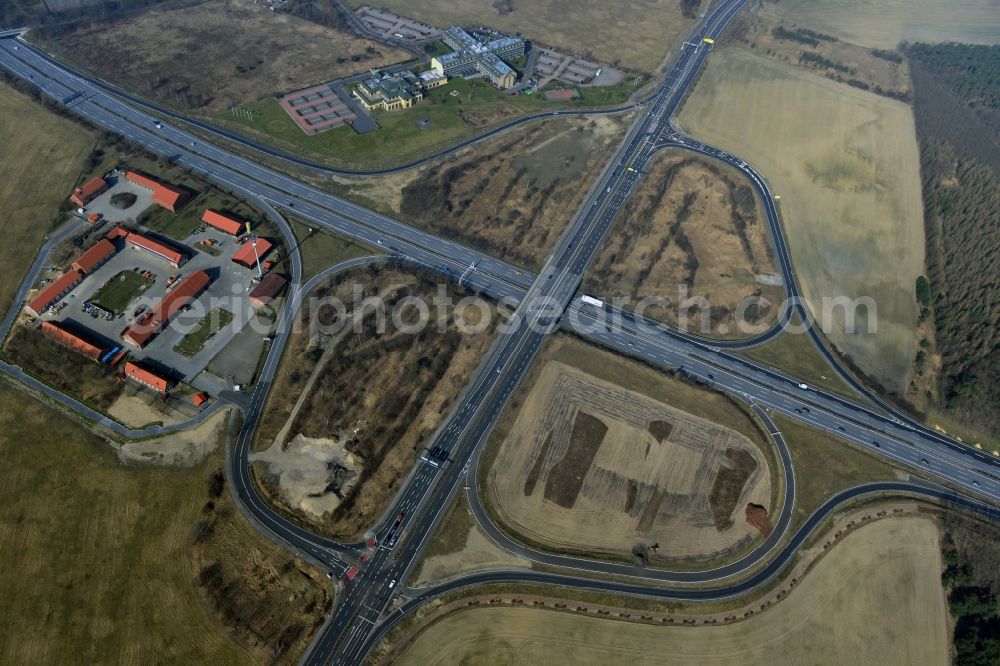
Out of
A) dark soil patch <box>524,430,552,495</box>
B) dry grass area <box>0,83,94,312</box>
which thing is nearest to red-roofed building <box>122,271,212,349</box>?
dry grass area <box>0,83,94,312</box>

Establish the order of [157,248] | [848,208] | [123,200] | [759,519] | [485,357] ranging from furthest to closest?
[848,208]
[123,200]
[157,248]
[485,357]
[759,519]

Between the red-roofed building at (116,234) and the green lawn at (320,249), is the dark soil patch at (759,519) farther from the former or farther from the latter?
the red-roofed building at (116,234)

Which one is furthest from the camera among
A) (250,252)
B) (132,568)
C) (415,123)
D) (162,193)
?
(415,123)

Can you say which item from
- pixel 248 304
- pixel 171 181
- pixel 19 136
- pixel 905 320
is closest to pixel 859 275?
pixel 905 320

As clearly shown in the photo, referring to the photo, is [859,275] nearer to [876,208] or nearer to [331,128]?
[876,208]

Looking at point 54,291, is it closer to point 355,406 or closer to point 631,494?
point 355,406

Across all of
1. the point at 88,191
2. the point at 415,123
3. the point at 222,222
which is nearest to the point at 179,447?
the point at 222,222

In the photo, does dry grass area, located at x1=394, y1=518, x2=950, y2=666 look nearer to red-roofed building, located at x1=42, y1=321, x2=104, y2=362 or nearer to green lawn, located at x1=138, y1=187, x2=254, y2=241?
red-roofed building, located at x1=42, y1=321, x2=104, y2=362
